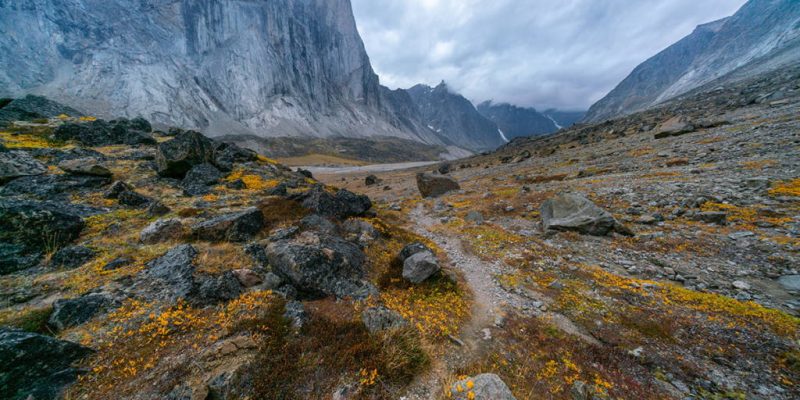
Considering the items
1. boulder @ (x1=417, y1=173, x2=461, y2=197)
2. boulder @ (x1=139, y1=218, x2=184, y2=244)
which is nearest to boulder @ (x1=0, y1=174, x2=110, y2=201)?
A: boulder @ (x1=139, y1=218, x2=184, y2=244)

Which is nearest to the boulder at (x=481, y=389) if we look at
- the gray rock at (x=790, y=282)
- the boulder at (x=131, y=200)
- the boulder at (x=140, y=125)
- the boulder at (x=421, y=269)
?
the boulder at (x=421, y=269)

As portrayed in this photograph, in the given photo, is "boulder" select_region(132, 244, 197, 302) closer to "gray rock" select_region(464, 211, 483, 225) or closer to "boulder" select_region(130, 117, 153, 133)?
"gray rock" select_region(464, 211, 483, 225)

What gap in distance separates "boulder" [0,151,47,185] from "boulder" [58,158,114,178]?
881mm

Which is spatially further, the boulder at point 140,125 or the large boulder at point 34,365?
the boulder at point 140,125

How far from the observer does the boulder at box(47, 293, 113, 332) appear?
6867 mm

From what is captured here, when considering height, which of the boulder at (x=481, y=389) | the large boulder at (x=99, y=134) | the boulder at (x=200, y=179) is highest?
the large boulder at (x=99, y=134)

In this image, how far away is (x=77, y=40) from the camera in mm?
146000

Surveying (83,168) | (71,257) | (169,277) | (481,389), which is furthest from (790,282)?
(83,168)

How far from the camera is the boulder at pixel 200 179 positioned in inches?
739

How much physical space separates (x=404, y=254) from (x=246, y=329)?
7963mm

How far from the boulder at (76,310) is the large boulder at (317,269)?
4.56m

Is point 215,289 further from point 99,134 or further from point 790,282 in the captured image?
point 99,134

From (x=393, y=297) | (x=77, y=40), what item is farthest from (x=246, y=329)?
(x=77, y=40)

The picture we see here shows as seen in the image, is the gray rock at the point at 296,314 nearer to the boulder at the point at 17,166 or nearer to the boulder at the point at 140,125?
the boulder at the point at 17,166
